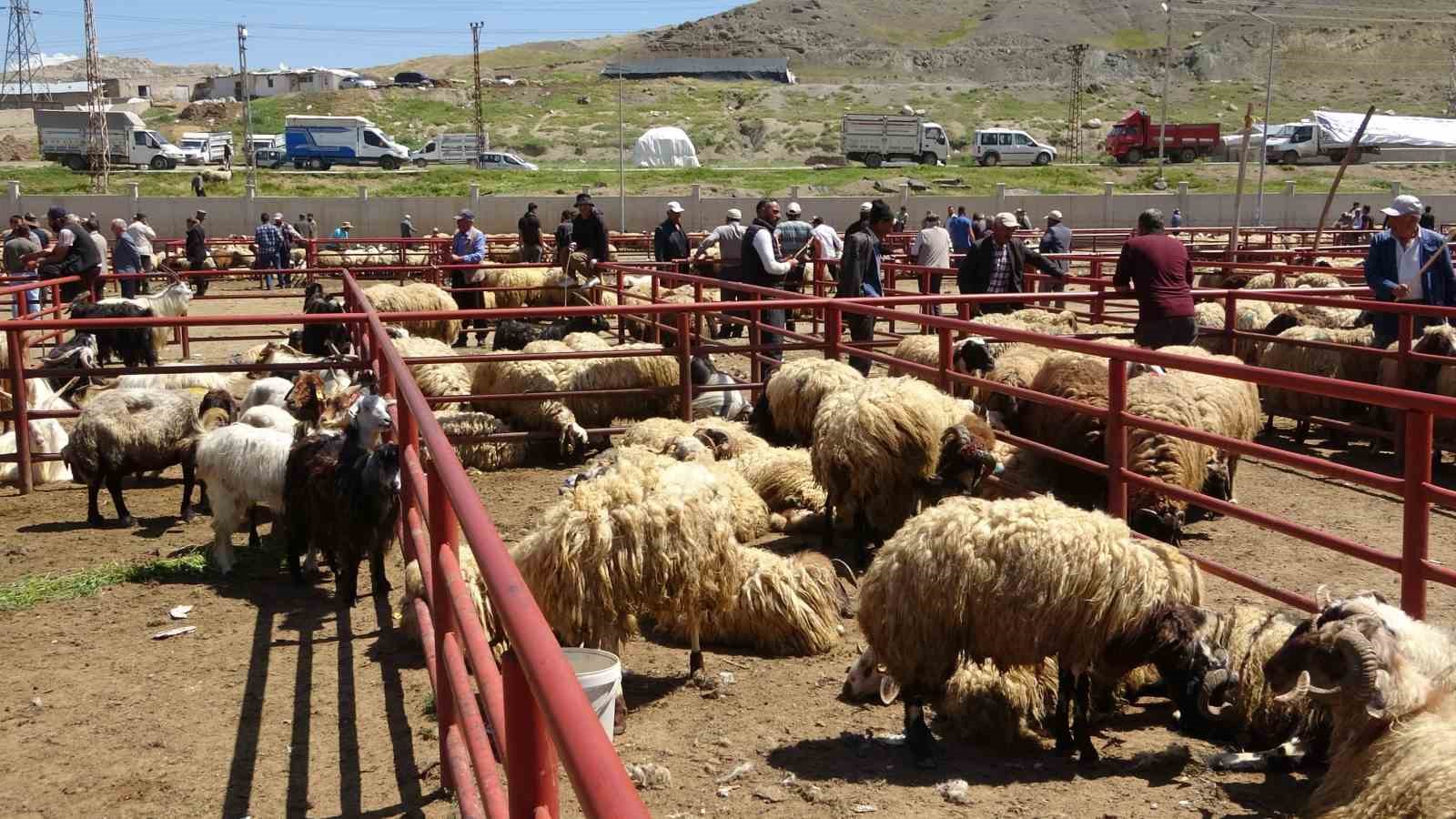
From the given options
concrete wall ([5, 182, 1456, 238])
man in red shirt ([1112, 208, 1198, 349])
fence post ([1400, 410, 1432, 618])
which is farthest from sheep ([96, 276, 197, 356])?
concrete wall ([5, 182, 1456, 238])

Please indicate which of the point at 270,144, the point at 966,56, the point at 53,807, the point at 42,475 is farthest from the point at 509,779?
the point at 966,56

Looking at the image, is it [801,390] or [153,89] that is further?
[153,89]

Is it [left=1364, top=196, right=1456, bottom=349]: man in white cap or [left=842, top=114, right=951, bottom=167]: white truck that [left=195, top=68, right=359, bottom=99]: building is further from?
[left=1364, top=196, right=1456, bottom=349]: man in white cap

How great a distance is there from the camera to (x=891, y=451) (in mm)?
Result: 6270

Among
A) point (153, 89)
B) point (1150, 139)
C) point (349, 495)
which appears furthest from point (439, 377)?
point (153, 89)

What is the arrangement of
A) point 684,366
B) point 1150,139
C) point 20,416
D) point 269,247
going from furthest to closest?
point 1150,139
point 269,247
point 684,366
point 20,416

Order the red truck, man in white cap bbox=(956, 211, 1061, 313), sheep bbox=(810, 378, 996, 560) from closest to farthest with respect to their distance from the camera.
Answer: sheep bbox=(810, 378, 996, 560) < man in white cap bbox=(956, 211, 1061, 313) < the red truck

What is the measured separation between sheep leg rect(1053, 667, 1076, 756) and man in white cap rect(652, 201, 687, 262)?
43.4ft

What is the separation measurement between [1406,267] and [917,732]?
7238 mm

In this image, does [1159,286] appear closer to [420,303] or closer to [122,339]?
[420,303]

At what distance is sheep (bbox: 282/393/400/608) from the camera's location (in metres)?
5.95

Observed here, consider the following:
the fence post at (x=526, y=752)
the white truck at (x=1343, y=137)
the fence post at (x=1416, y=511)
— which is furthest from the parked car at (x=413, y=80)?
the fence post at (x=526, y=752)

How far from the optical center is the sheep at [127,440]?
7.66 metres

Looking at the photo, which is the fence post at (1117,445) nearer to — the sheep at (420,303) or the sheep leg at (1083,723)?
the sheep leg at (1083,723)
